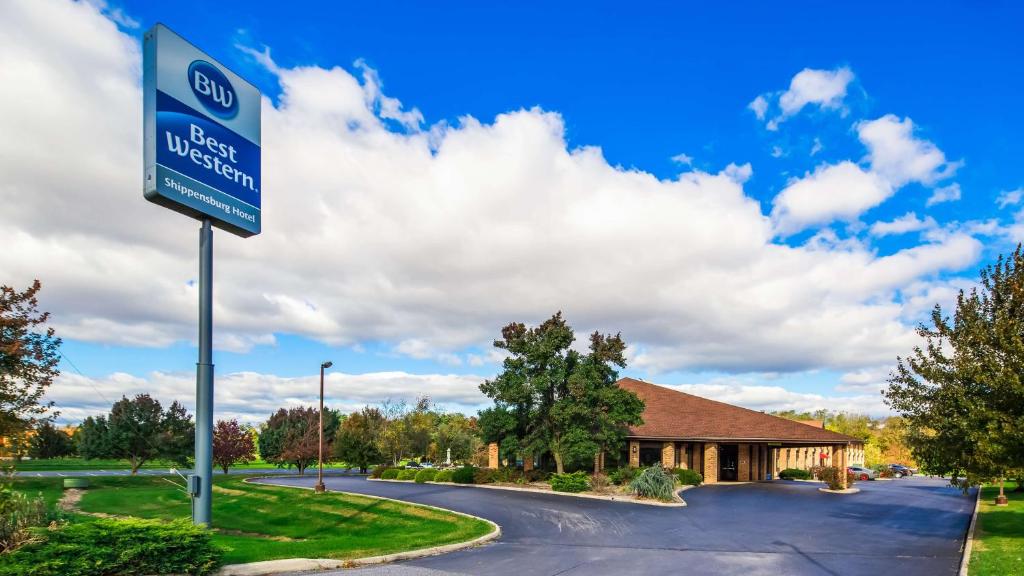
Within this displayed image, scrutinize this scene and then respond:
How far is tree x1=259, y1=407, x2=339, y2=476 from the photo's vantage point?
56.5 metres

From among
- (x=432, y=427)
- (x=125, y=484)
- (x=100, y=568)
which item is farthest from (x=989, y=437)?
(x=432, y=427)

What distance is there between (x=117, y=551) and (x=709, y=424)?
3975 centimetres

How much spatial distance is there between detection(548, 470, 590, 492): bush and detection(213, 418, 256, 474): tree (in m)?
32.8

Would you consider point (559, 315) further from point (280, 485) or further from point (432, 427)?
point (432, 427)

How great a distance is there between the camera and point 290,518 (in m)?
28.2

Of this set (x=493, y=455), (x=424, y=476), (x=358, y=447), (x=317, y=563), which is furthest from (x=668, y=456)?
(x=317, y=563)

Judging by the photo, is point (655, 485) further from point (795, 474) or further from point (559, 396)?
point (795, 474)

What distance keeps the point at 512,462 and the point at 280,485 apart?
713 inches

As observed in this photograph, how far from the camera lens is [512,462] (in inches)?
1948

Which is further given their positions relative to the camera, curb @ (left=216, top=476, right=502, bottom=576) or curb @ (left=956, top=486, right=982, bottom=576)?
curb @ (left=956, top=486, right=982, bottom=576)

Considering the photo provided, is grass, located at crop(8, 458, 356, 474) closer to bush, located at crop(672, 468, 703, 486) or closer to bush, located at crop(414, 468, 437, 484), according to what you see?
bush, located at crop(414, 468, 437, 484)

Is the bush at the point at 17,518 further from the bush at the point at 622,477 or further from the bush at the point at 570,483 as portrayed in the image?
the bush at the point at 622,477

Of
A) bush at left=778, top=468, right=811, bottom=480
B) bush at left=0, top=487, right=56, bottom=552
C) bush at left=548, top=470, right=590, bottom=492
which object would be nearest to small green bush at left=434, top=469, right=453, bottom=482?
bush at left=548, top=470, right=590, bottom=492

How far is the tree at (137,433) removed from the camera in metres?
49.4
